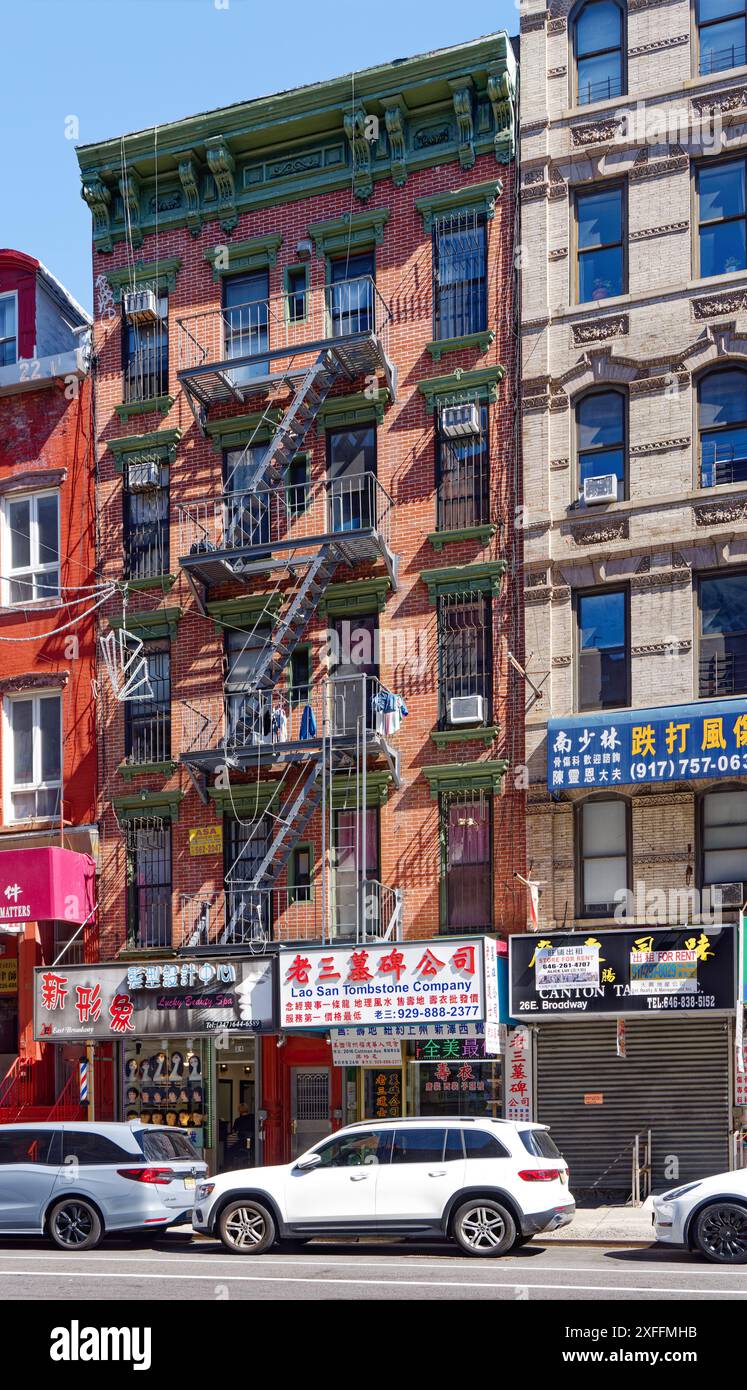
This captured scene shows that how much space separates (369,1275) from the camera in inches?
619

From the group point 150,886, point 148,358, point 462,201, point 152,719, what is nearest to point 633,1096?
point 150,886

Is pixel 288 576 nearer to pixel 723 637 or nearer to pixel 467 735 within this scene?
pixel 467 735

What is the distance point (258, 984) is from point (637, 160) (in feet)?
47.9

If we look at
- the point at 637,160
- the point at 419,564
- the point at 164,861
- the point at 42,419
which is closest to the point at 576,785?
the point at 419,564

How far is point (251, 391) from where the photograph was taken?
2764 cm

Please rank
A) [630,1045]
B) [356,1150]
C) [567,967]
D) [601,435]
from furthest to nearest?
[601,435]
[630,1045]
[567,967]
[356,1150]

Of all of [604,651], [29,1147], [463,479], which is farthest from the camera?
[463,479]

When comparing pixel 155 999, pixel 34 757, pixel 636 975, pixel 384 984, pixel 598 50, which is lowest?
pixel 155 999

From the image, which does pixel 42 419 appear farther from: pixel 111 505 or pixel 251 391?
pixel 251 391

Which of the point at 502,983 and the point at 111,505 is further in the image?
the point at 111,505

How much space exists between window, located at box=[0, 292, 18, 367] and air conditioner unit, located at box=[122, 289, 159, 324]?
106 inches

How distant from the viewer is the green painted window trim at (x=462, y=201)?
1037 inches

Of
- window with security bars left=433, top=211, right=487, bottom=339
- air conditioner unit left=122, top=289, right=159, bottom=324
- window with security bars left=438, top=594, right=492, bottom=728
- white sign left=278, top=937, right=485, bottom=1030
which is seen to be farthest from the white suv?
air conditioner unit left=122, top=289, right=159, bottom=324

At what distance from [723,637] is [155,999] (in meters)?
10.7
